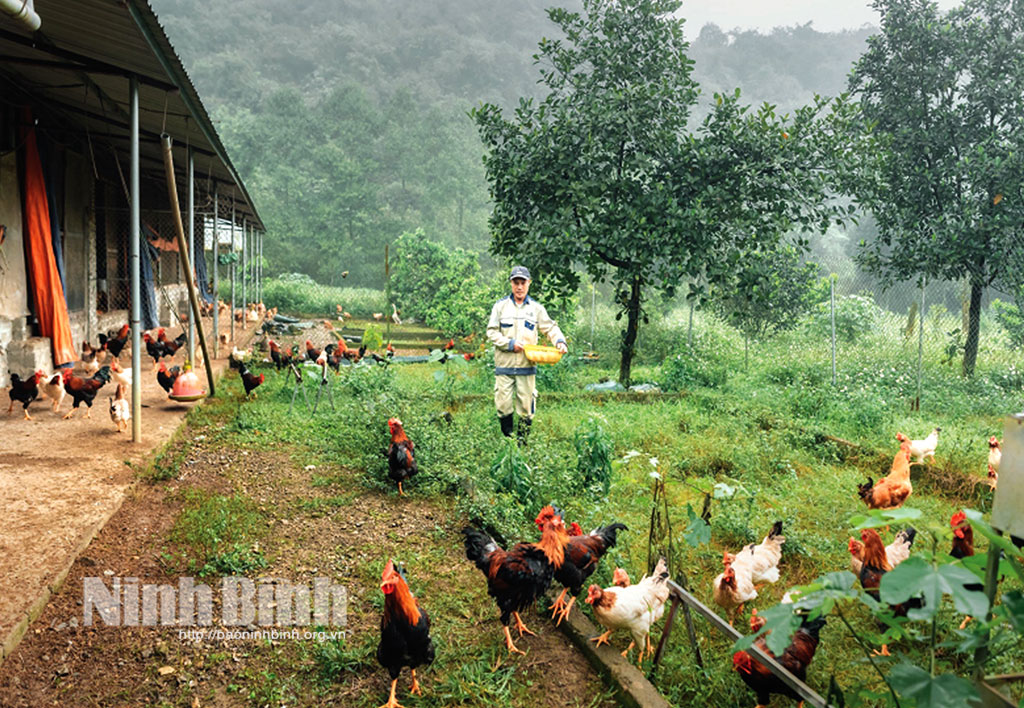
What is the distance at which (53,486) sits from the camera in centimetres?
411

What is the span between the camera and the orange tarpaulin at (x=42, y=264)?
7.30 m

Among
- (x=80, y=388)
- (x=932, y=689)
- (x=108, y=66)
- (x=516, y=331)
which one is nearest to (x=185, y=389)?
(x=80, y=388)

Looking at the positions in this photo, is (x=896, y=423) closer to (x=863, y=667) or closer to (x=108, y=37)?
(x=863, y=667)

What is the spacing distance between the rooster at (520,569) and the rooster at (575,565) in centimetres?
7

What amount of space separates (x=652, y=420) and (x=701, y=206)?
307cm

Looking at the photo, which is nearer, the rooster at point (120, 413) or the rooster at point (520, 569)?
the rooster at point (520, 569)

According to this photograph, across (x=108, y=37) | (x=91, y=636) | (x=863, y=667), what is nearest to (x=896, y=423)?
(x=863, y=667)

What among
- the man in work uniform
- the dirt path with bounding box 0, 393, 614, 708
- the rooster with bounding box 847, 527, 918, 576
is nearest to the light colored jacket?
A: the man in work uniform

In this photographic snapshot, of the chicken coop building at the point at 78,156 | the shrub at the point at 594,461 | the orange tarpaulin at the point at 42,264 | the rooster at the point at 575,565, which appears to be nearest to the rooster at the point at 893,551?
the rooster at the point at 575,565

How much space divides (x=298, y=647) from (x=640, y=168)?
7441 millimetres

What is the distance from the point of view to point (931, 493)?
530 cm

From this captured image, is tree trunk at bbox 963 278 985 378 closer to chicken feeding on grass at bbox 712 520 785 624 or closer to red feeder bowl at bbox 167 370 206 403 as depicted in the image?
chicken feeding on grass at bbox 712 520 785 624

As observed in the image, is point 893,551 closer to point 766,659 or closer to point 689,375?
point 766,659

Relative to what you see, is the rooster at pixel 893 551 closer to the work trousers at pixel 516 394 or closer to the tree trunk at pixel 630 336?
the work trousers at pixel 516 394
